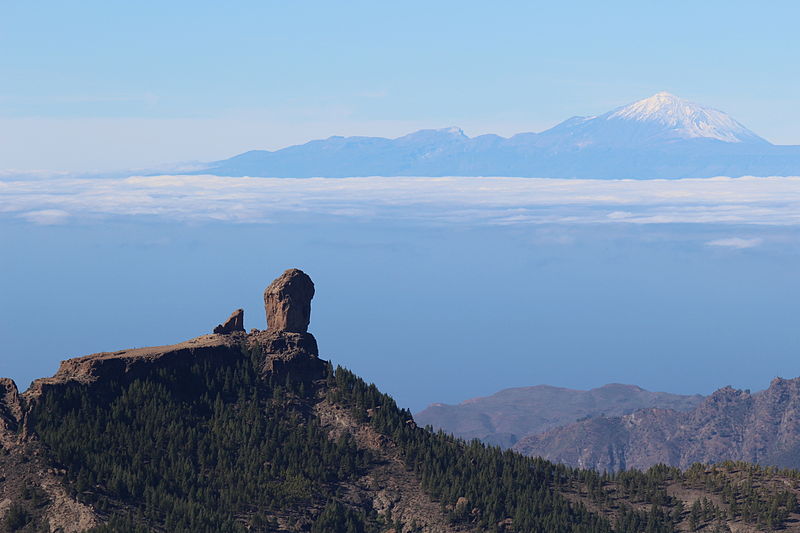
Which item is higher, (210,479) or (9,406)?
(9,406)

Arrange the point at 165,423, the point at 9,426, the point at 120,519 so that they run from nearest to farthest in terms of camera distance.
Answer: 1. the point at 120,519
2. the point at 9,426
3. the point at 165,423

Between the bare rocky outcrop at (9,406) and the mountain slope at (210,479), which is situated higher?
the bare rocky outcrop at (9,406)

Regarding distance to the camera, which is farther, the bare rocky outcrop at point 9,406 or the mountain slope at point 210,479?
the bare rocky outcrop at point 9,406

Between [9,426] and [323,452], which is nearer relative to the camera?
[9,426]

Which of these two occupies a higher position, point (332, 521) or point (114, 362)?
point (114, 362)

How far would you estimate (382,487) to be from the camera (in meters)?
193

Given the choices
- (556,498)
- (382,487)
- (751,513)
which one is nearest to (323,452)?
(382,487)

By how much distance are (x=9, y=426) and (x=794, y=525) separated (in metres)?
118

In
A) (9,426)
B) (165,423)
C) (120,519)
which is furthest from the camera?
(165,423)

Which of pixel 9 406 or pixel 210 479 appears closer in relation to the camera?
pixel 9 406

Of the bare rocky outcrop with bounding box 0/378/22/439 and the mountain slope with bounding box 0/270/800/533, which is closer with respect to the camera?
the mountain slope with bounding box 0/270/800/533

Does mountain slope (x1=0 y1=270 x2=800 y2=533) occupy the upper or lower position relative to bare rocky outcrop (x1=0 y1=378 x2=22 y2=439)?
lower

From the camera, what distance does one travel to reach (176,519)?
572 ft

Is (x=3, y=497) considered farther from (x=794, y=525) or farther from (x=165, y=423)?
(x=794, y=525)
